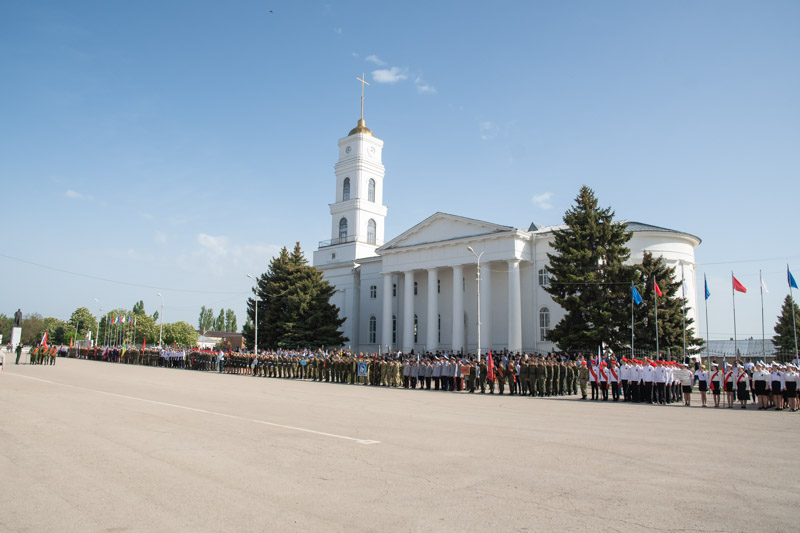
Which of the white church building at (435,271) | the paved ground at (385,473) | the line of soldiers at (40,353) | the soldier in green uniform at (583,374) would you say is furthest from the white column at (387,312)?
the paved ground at (385,473)

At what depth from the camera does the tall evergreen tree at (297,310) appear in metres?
50.2

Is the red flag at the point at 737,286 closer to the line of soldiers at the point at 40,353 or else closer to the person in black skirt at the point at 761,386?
the person in black skirt at the point at 761,386

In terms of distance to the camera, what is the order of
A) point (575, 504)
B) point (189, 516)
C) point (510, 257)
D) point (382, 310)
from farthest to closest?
point (382, 310)
point (510, 257)
point (575, 504)
point (189, 516)

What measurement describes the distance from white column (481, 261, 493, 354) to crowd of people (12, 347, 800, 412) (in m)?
9.76

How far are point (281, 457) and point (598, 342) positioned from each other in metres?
28.7

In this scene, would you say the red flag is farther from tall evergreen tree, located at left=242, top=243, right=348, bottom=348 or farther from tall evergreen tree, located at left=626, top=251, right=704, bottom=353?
tall evergreen tree, located at left=242, top=243, right=348, bottom=348

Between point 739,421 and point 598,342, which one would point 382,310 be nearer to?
point 598,342

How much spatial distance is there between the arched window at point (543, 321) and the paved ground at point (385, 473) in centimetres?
2921

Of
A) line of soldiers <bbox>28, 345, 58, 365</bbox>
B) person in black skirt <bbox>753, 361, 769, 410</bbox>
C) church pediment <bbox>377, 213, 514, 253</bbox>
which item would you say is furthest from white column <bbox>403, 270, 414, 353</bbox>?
person in black skirt <bbox>753, 361, 769, 410</bbox>

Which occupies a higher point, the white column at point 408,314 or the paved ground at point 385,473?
the white column at point 408,314

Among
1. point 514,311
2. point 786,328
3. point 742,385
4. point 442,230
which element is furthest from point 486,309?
point 786,328

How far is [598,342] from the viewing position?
110ft

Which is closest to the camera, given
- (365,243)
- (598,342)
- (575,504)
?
(575,504)

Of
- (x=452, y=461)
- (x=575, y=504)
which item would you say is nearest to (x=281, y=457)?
(x=452, y=461)
